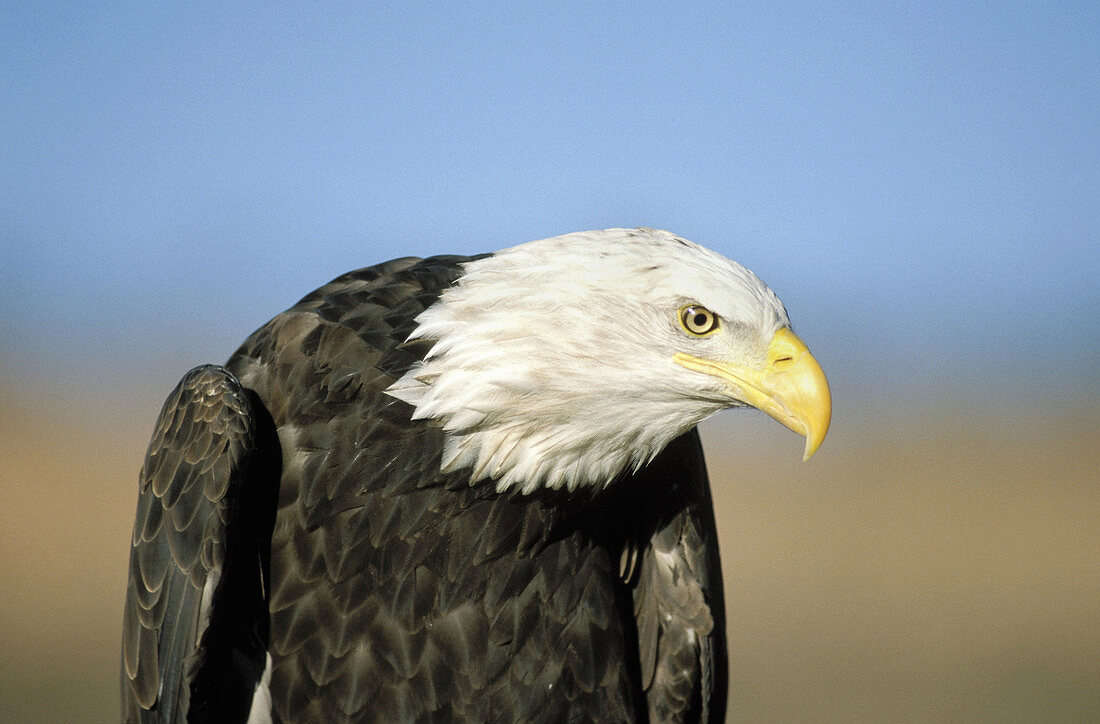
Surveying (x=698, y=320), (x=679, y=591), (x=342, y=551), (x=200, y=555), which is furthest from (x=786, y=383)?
(x=200, y=555)

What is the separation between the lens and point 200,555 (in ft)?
10.5

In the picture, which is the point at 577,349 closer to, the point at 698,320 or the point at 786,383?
the point at 698,320

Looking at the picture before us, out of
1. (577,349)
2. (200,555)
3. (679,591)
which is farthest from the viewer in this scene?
(679,591)

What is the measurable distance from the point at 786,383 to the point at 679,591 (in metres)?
1.36

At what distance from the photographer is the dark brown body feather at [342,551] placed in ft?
10.6

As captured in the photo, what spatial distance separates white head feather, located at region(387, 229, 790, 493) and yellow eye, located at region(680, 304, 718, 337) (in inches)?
0.9

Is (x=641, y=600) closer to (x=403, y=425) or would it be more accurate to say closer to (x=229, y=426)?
(x=403, y=425)

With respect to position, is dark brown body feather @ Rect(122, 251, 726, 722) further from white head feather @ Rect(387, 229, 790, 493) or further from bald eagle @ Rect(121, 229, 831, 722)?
white head feather @ Rect(387, 229, 790, 493)

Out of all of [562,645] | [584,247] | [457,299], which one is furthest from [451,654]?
[584,247]

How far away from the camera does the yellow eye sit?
118 inches

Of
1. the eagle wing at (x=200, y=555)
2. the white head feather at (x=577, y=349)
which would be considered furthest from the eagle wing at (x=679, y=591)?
the eagle wing at (x=200, y=555)

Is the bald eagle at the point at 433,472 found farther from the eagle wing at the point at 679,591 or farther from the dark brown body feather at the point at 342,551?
the eagle wing at the point at 679,591

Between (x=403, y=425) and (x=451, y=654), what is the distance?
2.80 feet

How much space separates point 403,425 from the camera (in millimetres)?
3195
